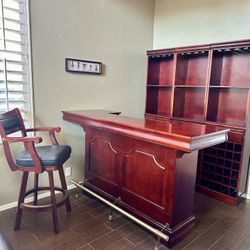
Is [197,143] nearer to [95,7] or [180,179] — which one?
[180,179]

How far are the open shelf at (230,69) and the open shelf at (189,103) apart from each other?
297 mm

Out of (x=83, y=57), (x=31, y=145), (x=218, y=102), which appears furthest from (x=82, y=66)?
(x=218, y=102)

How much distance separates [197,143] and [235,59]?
1773mm

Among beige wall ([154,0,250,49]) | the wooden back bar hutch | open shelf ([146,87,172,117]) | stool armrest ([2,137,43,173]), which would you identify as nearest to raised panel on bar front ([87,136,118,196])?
stool armrest ([2,137,43,173])

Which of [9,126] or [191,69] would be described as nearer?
[9,126]

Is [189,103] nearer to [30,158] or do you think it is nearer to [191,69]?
[191,69]

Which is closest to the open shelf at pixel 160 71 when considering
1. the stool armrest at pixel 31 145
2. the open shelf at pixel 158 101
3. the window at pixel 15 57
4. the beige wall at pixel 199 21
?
the open shelf at pixel 158 101

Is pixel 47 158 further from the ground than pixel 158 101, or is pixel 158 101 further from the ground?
pixel 158 101

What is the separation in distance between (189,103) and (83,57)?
A: 162cm

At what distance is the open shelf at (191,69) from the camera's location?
3061 mm

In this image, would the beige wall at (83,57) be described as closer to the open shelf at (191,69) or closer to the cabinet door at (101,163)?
the cabinet door at (101,163)

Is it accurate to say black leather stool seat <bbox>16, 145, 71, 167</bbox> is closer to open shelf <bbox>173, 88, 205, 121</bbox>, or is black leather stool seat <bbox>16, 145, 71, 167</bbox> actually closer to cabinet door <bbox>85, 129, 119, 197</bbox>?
cabinet door <bbox>85, 129, 119, 197</bbox>

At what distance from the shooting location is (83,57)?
2797 mm

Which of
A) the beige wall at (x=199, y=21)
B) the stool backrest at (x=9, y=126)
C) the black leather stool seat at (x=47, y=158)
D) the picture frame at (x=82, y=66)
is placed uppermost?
the beige wall at (x=199, y=21)
